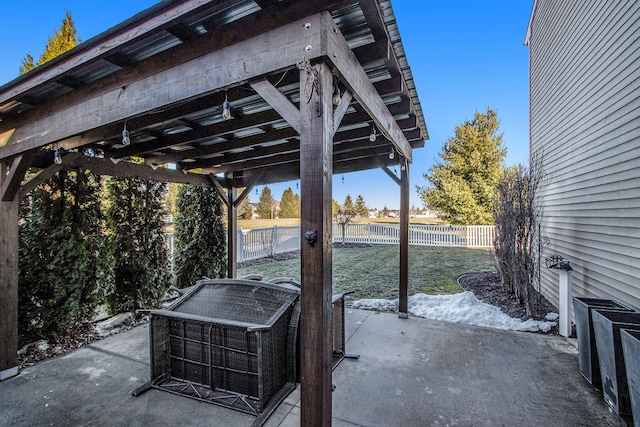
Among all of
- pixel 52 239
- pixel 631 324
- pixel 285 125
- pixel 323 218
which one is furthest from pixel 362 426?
pixel 52 239

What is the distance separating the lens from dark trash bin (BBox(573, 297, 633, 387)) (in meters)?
2.56

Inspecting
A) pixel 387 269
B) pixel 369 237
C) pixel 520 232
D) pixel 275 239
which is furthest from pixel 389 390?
pixel 369 237

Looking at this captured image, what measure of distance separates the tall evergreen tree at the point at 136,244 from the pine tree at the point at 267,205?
986 inches

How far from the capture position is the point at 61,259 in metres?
3.58

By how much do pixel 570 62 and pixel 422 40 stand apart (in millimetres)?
8461

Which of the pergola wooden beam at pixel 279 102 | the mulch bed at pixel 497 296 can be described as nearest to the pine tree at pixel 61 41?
the pergola wooden beam at pixel 279 102

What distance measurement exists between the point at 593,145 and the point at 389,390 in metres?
3.86

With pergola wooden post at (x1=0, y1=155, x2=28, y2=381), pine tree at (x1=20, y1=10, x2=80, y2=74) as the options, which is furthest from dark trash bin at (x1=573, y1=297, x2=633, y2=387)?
pine tree at (x1=20, y1=10, x2=80, y2=74)

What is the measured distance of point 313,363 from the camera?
1.55 meters

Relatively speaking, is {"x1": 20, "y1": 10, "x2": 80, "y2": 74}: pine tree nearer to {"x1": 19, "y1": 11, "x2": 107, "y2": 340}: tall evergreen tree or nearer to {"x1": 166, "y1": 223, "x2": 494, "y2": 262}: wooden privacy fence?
{"x1": 19, "y1": 11, "x2": 107, "y2": 340}: tall evergreen tree

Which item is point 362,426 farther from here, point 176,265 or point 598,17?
point 598,17

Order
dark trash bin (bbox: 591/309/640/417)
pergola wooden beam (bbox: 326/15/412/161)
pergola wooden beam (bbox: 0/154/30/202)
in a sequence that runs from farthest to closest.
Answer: pergola wooden beam (bbox: 0/154/30/202) < dark trash bin (bbox: 591/309/640/417) < pergola wooden beam (bbox: 326/15/412/161)

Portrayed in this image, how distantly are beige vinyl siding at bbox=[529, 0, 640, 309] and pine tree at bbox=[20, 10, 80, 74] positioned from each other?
10453mm

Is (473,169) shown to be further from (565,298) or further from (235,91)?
(235,91)
